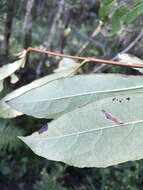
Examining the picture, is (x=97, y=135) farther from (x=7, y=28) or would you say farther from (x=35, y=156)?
(x=35, y=156)

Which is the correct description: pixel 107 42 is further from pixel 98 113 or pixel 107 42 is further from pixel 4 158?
pixel 98 113

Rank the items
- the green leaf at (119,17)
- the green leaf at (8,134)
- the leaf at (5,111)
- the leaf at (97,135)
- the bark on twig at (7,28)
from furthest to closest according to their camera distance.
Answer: the green leaf at (8,134) → the bark on twig at (7,28) → the green leaf at (119,17) → the leaf at (5,111) → the leaf at (97,135)

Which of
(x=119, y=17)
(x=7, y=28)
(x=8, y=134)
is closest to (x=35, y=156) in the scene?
(x=8, y=134)

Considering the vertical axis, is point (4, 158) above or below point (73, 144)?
below

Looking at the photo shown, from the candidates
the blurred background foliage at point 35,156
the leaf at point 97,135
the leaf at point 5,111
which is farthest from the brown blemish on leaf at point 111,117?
the blurred background foliage at point 35,156

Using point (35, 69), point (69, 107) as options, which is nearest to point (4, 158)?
point (35, 69)

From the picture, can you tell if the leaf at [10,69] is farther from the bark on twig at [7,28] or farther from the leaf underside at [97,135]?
the bark on twig at [7,28]

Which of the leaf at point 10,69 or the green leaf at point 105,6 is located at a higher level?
the green leaf at point 105,6
